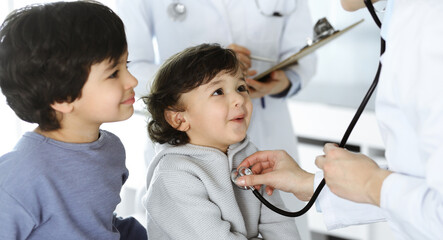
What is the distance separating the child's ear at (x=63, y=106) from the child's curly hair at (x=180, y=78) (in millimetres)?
273

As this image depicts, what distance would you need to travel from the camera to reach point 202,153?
4.01 ft

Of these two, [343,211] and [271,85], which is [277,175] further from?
[271,85]

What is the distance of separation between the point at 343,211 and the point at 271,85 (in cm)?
59

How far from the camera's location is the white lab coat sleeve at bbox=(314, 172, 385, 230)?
108 cm

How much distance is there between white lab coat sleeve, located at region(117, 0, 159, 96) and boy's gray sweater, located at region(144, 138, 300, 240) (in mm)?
378

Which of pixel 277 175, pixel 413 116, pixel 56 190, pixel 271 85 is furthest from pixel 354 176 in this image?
pixel 271 85

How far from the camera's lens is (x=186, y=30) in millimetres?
1574

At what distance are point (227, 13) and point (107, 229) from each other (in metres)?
0.78

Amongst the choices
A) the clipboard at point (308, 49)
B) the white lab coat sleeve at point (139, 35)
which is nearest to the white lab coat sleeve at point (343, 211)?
the clipboard at point (308, 49)

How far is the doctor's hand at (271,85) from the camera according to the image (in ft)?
5.05

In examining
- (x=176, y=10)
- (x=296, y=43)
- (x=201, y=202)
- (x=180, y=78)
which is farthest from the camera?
(x=296, y=43)

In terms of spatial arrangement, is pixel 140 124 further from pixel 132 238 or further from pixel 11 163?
pixel 11 163

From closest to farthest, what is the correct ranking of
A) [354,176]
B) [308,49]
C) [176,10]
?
[354,176]
[308,49]
[176,10]

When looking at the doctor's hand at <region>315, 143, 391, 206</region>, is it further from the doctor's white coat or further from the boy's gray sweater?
the boy's gray sweater
